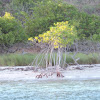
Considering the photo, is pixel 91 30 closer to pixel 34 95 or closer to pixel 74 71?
pixel 74 71

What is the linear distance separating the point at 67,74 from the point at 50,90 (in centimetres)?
337

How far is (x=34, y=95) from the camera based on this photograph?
1016 centimetres

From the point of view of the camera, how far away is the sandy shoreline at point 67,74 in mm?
13312

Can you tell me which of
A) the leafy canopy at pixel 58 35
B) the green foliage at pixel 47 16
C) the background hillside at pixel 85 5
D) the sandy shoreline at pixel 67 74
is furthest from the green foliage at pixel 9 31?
the background hillside at pixel 85 5

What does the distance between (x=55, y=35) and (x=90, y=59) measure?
5.09 metres

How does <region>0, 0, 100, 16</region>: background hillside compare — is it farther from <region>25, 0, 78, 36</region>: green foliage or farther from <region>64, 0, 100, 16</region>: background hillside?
<region>25, 0, 78, 36</region>: green foliage

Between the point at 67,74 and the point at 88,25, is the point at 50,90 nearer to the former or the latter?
the point at 67,74

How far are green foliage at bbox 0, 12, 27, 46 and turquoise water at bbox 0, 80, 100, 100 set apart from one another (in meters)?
8.86

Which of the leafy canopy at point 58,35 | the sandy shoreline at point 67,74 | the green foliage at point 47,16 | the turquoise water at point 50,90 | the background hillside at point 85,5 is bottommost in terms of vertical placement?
the turquoise water at point 50,90

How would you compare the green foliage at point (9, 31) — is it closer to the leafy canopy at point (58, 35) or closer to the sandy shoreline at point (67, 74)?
the sandy shoreline at point (67, 74)

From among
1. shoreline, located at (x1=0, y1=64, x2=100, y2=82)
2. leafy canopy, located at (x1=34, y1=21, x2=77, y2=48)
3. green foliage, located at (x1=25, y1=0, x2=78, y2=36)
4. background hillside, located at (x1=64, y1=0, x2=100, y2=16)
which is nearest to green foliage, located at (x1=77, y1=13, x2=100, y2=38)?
green foliage, located at (x1=25, y1=0, x2=78, y2=36)

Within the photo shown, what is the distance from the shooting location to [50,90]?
10867 millimetres

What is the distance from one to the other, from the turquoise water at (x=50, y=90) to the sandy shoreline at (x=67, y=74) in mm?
865

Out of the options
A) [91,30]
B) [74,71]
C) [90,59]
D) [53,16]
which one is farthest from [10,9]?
[74,71]
